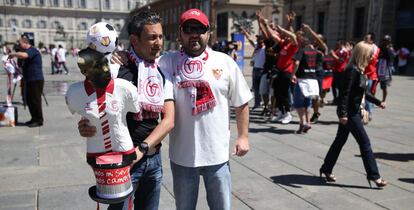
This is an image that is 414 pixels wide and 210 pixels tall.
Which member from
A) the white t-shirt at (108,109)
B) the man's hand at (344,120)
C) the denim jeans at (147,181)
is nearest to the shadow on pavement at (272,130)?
the man's hand at (344,120)

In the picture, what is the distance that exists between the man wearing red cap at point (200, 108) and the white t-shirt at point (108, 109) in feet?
1.55

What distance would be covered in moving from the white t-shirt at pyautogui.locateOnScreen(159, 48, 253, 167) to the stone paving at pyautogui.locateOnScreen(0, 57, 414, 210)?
5.08ft

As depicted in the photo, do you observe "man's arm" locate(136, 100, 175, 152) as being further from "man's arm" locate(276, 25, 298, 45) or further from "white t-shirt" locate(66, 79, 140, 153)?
"man's arm" locate(276, 25, 298, 45)

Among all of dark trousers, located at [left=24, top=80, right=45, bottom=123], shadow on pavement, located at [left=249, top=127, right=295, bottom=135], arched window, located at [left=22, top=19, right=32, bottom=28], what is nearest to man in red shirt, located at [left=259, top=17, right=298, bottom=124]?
shadow on pavement, located at [left=249, top=127, right=295, bottom=135]

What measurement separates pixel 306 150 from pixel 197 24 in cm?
437

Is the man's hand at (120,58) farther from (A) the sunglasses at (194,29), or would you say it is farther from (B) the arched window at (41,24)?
(B) the arched window at (41,24)

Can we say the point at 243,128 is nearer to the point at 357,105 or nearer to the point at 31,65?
the point at 357,105

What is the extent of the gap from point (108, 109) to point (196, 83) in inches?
27.2

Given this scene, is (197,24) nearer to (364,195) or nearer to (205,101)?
(205,101)

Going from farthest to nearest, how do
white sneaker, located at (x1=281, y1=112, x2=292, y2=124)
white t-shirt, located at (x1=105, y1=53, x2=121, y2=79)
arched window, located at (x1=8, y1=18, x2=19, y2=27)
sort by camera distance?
1. arched window, located at (x1=8, y1=18, x2=19, y2=27)
2. white sneaker, located at (x1=281, y1=112, x2=292, y2=124)
3. white t-shirt, located at (x1=105, y1=53, x2=121, y2=79)

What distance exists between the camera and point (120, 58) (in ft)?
7.93

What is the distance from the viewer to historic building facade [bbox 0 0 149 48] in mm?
100188

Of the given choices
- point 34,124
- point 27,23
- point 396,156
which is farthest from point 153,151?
point 27,23

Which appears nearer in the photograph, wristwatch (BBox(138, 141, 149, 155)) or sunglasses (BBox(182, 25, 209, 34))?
wristwatch (BBox(138, 141, 149, 155))
